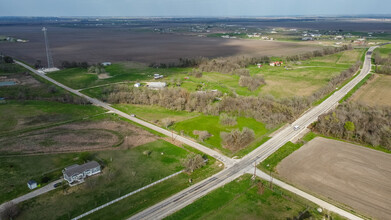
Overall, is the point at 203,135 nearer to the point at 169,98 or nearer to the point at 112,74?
the point at 169,98

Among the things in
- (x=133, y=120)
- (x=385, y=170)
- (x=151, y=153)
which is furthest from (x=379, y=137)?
(x=133, y=120)

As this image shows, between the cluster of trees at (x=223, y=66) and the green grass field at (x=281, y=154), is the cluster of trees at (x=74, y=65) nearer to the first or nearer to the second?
the cluster of trees at (x=223, y=66)

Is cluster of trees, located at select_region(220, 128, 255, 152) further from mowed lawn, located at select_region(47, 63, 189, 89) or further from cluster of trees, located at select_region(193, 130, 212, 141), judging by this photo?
mowed lawn, located at select_region(47, 63, 189, 89)

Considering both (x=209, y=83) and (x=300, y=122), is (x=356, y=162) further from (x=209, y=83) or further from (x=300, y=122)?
(x=209, y=83)

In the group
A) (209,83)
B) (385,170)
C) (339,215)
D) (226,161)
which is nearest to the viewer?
(339,215)

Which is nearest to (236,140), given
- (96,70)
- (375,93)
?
(375,93)

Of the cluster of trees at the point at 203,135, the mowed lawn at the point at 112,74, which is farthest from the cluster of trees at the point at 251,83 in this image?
the cluster of trees at the point at 203,135

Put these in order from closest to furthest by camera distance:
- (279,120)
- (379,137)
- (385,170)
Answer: (385,170) < (379,137) < (279,120)
